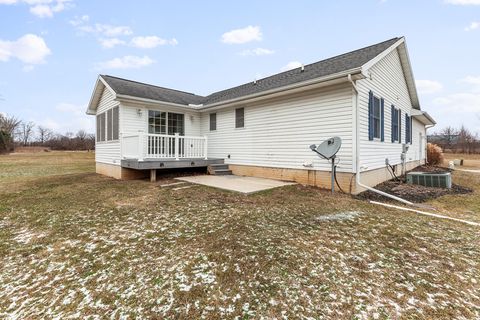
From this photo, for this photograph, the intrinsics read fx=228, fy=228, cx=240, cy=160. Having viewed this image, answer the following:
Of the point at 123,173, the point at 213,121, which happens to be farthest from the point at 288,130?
the point at 123,173

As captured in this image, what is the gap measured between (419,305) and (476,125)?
42.7 meters

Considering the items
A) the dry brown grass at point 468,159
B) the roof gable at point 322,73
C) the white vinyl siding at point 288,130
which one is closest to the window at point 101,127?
the roof gable at point 322,73

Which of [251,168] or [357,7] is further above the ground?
[357,7]

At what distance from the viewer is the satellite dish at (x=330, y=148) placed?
19.6ft

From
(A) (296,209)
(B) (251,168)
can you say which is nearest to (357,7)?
(B) (251,168)

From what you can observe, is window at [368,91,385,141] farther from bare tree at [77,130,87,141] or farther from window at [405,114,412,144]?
bare tree at [77,130,87,141]

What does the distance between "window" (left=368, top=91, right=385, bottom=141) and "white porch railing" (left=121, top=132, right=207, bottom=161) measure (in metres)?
6.08

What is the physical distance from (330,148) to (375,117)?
259cm

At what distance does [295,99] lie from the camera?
7.53 meters

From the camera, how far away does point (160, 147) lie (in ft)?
31.2

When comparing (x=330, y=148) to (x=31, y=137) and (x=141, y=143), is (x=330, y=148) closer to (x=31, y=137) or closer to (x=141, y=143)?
(x=141, y=143)

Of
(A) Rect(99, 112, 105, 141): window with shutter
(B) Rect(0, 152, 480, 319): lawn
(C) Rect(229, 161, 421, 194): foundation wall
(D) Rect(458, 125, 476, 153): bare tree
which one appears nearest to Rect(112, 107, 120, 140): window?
(A) Rect(99, 112, 105, 141): window with shutter

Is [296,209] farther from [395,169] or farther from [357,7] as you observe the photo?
[357,7]

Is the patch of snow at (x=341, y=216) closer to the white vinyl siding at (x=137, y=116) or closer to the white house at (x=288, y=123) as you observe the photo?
the white house at (x=288, y=123)
